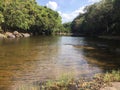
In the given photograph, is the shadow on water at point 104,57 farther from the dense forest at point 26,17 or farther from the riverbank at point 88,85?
the dense forest at point 26,17

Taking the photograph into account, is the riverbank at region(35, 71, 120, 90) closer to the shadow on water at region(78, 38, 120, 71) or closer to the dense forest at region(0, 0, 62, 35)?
the shadow on water at region(78, 38, 120, 71)

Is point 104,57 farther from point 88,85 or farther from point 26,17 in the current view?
point 26,17

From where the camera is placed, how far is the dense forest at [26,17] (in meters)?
91.0

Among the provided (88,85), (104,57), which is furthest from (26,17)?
(88,85)

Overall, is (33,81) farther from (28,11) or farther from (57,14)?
(57,14)

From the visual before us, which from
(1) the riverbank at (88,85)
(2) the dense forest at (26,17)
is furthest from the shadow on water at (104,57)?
(2) the dense forest at (26,17)

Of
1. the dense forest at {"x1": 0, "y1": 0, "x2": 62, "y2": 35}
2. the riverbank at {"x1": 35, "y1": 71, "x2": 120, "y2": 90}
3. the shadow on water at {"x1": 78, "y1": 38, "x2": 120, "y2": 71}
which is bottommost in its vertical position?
the shadow on water at {"x1": 78, "y1": 38, "x2": 120, "y2": 71}

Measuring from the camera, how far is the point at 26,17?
4267 inches

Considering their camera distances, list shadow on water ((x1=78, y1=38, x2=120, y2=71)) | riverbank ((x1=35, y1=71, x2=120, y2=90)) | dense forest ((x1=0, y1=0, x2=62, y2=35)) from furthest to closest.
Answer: dense forest ((x1=0, y1=0, x2=62, y2=35))
shadow on water ((x1=78, y1=38, x2=120, y2=71))
riverbank ((x1=35, y1=71, x2=120, y2=90))

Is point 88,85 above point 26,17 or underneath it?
underneath

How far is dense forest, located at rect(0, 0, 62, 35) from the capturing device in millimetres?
91012

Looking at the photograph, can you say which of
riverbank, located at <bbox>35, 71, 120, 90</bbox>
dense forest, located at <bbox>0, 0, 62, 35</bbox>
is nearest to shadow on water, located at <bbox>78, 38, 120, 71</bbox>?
riverbank, located at <bbox>35, 71, 120, 90</bbox>

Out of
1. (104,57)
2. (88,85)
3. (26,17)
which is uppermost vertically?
(26,17)

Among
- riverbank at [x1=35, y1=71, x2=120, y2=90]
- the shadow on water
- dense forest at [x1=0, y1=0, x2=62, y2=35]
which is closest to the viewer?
riverbank at [x1=35, y1=71, x2=120, y2=90]
